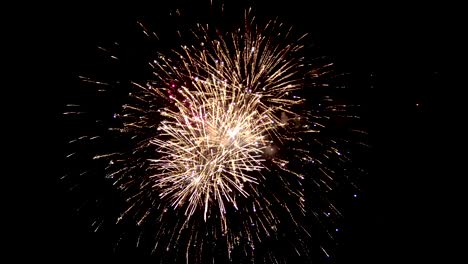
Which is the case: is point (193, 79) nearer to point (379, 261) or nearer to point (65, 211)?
point (65, 211)

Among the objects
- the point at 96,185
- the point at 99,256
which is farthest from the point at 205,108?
the point at 99,256

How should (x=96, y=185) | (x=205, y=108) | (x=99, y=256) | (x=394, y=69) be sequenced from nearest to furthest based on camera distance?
(x=205, y=108) → (x=394, y=69) → (x=96, y=185) → (x=99, y=256)

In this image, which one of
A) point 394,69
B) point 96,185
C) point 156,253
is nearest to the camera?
point 394,69

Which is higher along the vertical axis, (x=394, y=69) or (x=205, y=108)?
(x=394, y=69)

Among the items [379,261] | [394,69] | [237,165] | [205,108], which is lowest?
[379,261]

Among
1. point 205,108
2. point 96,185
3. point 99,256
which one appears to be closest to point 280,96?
point 205,108

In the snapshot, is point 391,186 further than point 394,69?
Yes
